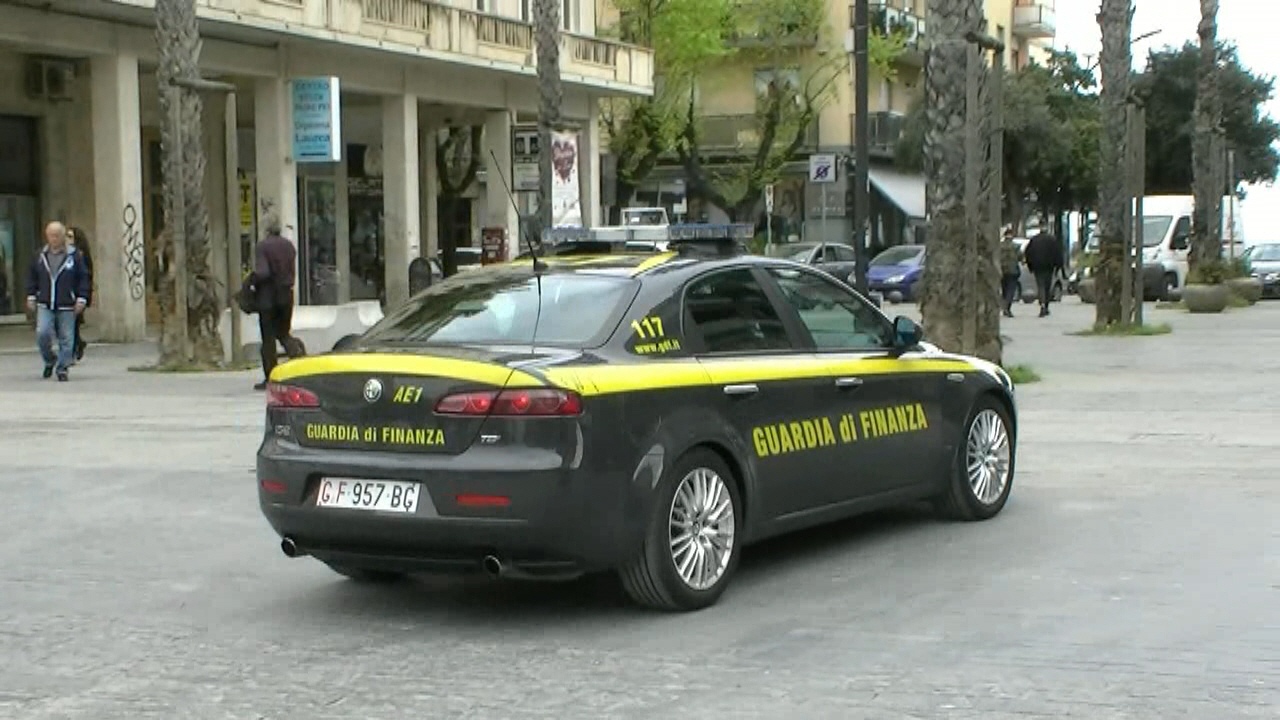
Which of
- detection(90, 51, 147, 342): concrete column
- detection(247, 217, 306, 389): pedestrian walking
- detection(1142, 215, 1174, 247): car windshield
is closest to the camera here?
detection(247, 217, 306, 389): pedestrian walking

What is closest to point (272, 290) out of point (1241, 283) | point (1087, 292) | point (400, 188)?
point (400, 188)

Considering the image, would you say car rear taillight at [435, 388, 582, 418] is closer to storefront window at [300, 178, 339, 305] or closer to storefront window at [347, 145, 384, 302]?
storefront window at [300, 178, 339, 305]

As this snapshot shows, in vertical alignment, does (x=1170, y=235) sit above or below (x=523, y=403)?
above

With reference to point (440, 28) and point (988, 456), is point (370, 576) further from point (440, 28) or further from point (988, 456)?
point (440, 28)

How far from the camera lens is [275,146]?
102ft

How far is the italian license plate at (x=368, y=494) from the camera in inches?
270

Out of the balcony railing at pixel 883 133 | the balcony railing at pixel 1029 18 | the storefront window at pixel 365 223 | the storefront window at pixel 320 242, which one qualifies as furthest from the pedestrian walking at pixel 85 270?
the balcony railing at pixel 1029 18

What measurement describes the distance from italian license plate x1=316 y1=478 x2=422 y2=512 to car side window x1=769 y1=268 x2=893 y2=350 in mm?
2300

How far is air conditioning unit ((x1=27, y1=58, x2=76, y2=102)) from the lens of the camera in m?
28.3

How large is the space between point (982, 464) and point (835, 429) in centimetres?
161

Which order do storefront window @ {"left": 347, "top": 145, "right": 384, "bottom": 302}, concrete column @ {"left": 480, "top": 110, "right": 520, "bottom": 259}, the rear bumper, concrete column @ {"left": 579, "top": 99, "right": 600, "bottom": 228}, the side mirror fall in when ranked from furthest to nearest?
concrete column @ {"left": 579, "top": 99, "right": 600, "bottom": 228}, storefront window @ {"left": 347, "top": 145, "right": 384, "bottom": 302}, concrete column @ {"left": 480, "top": 110, "right": 520, "bottom": 259}, the side mirror, the rear bumper

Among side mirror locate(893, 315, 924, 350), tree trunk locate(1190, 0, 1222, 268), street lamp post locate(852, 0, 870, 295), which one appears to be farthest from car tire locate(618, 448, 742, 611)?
tree trunk locate(1190, 0, 1222, 268)

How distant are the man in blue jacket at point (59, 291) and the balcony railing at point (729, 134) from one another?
38.8 m

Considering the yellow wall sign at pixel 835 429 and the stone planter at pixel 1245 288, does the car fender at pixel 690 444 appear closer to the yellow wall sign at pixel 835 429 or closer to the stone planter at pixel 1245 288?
the yellow wall sign at pixel 835 429
